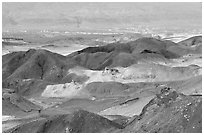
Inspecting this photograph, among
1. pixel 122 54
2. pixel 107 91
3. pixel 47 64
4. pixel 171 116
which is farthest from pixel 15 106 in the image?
pixel 122 54

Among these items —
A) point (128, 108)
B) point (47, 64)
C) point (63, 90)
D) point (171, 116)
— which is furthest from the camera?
point (47, 64)

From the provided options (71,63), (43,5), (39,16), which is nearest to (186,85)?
(71,63)

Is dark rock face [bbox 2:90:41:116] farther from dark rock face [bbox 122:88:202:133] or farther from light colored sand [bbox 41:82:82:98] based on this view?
dark rock face [bbox 122:88:202:133]

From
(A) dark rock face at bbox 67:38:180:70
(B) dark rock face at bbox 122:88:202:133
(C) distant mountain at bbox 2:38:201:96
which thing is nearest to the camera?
(B) dark rock face at bbox 122:88:202:133

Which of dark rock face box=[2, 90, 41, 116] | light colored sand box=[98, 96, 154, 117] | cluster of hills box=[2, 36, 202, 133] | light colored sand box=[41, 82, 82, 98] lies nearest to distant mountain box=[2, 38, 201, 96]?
A: cluster of hills box=[2, 36, 202, 133]

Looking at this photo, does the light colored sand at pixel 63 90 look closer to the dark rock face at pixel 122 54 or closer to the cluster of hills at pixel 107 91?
the cluster of hills at pixel 107 91

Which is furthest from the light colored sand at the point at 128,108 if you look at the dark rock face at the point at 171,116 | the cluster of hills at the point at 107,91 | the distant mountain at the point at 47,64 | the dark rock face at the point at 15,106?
the distant mountain at the point at 47,64

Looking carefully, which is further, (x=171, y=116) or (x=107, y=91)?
(x=107, y=91)

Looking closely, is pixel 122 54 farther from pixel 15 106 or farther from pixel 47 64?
pixel 15 106
